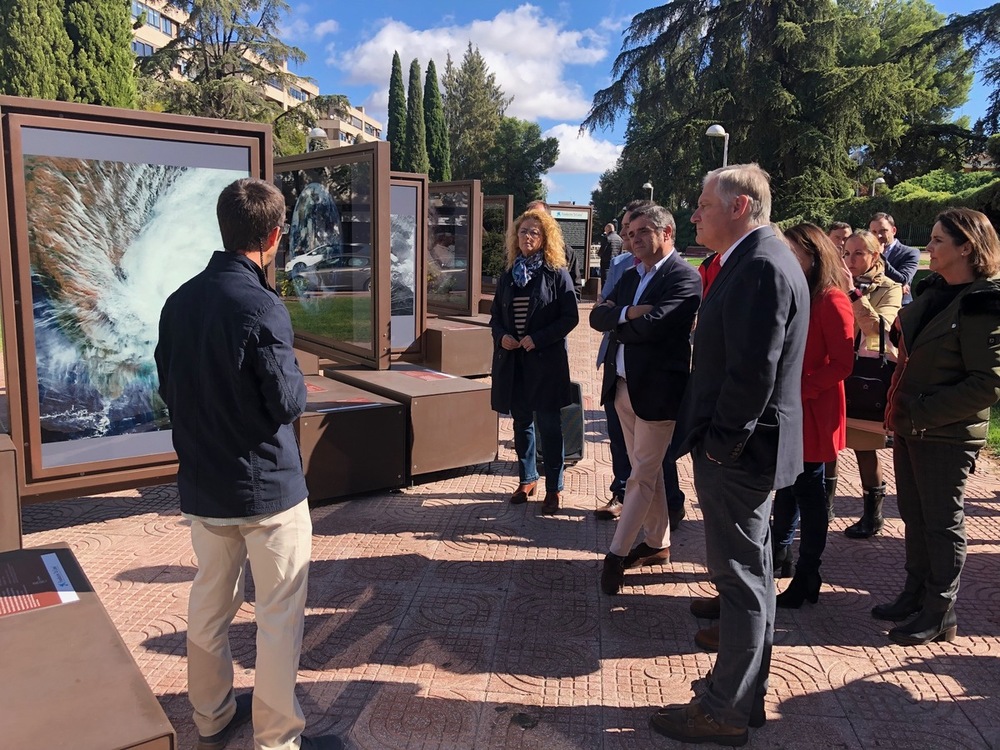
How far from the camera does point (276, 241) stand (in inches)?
92.7

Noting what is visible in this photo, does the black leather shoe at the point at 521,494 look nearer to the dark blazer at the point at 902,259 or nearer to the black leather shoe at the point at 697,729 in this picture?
the black leather shoe at the point at 697,729

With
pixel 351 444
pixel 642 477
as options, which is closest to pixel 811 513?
pixel 642 477

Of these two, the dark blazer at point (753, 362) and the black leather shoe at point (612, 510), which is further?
the black leather shoe at point (612, 510)

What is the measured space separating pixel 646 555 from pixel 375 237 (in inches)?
134

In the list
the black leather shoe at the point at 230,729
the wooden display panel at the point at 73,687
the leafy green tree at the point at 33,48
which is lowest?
the black leather shoe at the point at 230,729

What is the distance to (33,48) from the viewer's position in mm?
19969

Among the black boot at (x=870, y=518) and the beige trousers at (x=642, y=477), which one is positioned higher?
the beige trousers at (x=642, y=477)

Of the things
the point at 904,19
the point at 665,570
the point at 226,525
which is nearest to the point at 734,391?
the point at 226,525

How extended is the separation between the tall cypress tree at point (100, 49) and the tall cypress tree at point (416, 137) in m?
A: 26.5

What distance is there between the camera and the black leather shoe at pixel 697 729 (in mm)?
2629

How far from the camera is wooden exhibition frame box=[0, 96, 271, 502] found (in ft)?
12.9

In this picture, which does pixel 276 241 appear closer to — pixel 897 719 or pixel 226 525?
pixel 226 525

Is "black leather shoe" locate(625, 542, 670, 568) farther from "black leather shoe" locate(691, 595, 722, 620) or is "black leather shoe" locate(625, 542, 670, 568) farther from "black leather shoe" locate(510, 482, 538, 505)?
"black leather shoe" locate(510, 482, 538, 505)

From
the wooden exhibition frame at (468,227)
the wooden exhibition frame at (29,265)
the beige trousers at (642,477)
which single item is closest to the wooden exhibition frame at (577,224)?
the wooden exhibition frame at (468,227)
